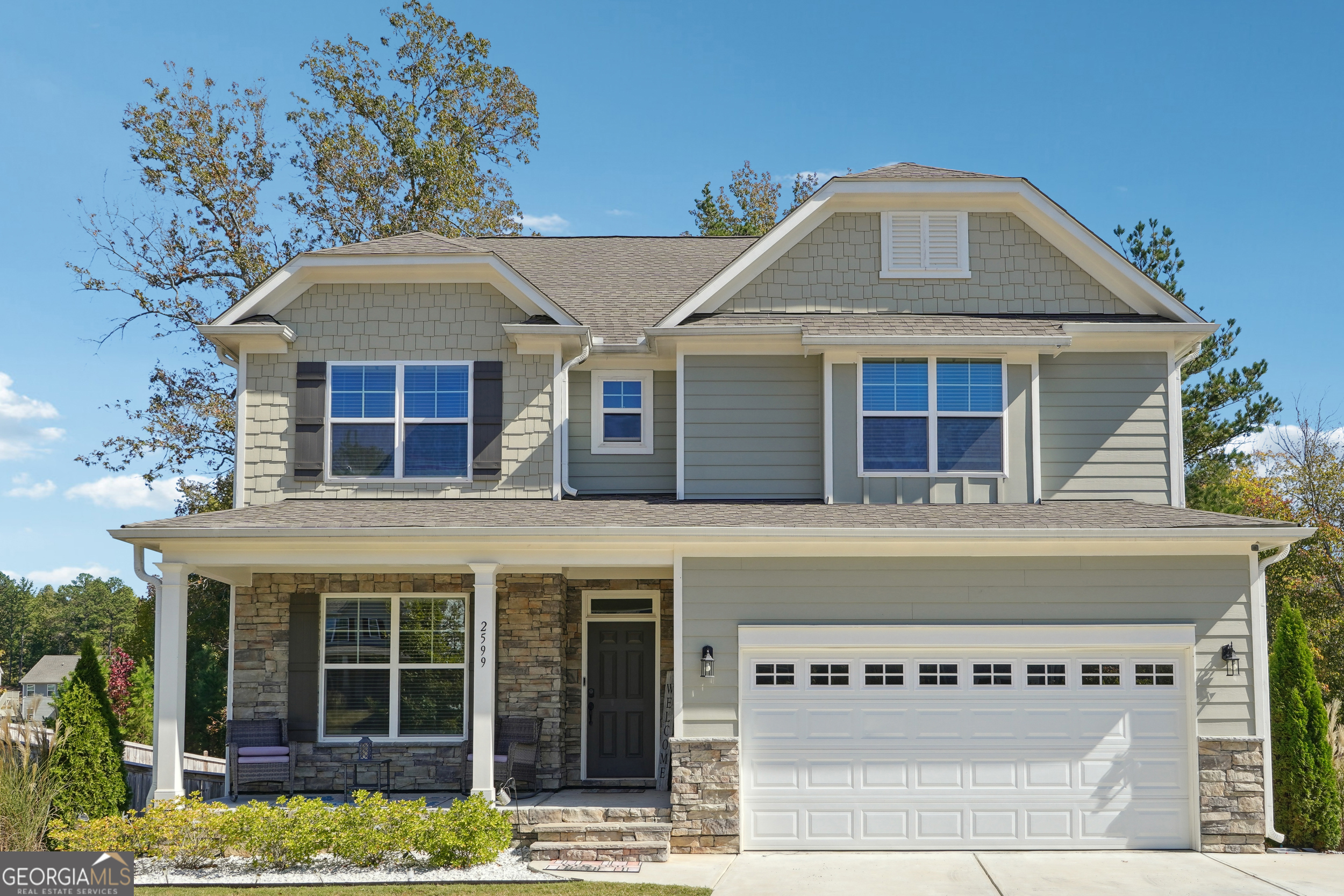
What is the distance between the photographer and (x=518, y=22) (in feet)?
66.8

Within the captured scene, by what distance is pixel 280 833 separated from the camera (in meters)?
9.24

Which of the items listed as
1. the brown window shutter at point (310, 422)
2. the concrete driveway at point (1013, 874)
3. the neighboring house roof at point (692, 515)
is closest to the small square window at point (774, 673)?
the neighboring house roof at point (692, 515)

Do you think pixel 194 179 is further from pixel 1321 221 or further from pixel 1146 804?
pixel 1321 221

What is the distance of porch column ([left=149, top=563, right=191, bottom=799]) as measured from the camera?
10023 millimetres

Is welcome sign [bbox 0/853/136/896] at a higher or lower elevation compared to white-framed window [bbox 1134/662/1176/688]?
lower

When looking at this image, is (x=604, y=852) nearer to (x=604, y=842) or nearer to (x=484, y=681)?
(x=604, y=842)

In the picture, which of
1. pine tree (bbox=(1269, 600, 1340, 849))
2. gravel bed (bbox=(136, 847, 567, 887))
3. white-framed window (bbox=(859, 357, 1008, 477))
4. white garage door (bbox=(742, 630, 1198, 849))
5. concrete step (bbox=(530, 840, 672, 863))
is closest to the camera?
gravel bed (bbox=(136, 847, 567, 887))

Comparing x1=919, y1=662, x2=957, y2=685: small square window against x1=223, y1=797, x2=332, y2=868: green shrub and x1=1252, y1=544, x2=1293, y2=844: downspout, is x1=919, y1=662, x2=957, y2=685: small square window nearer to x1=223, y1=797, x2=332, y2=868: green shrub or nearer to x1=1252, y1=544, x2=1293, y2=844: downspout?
x1=1252, y1=544, x2=1293, y2=844: downspout

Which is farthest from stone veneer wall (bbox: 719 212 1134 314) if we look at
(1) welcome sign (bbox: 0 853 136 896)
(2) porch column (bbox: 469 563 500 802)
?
Result: (1) welcome sign (bbox: 0 853 136 896)

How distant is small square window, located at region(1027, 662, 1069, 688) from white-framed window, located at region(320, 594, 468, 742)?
6.21m

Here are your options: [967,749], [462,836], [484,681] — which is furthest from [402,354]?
[967,749]

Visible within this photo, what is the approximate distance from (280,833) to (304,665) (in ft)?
9.96

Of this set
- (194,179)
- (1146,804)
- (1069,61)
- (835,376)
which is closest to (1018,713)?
(1146,804)

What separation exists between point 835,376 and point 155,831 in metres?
8.05
